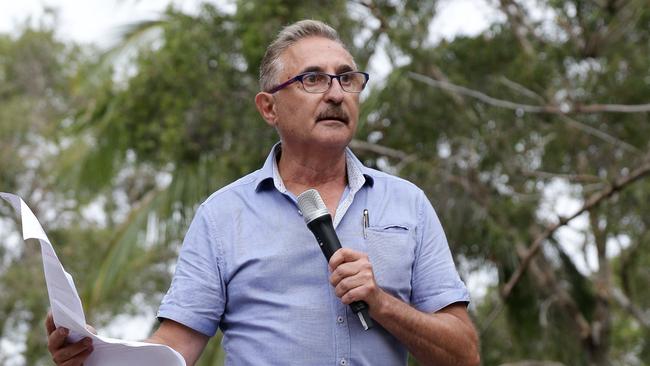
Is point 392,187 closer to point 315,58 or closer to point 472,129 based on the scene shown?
point 315,58

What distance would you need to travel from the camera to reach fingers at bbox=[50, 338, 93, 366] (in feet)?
9.70

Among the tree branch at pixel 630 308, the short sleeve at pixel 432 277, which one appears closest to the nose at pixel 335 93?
the short sleeve at pixel 432 277

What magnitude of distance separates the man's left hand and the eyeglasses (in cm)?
59

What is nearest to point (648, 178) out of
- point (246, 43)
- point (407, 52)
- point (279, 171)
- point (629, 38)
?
point (629, 38)

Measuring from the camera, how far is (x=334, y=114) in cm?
329

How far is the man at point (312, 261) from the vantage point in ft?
10.1

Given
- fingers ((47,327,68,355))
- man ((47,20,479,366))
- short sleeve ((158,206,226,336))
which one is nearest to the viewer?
fingers ((47,327,68,355))

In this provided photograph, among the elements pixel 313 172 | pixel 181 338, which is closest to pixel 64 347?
pixel 181 338

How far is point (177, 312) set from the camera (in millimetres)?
A: 3182

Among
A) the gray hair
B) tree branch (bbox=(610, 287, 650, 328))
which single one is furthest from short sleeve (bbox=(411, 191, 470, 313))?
tree branch (bbox=(610, 287, 650, 328))

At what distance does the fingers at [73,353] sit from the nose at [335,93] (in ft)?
2.94

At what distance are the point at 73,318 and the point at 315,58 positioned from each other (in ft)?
3.28

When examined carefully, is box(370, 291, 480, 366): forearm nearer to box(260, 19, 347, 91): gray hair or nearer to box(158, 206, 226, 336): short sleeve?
box(158, 206, 226, 336): short sleeve

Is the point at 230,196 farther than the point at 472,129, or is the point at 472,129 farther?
the point at 472,129
